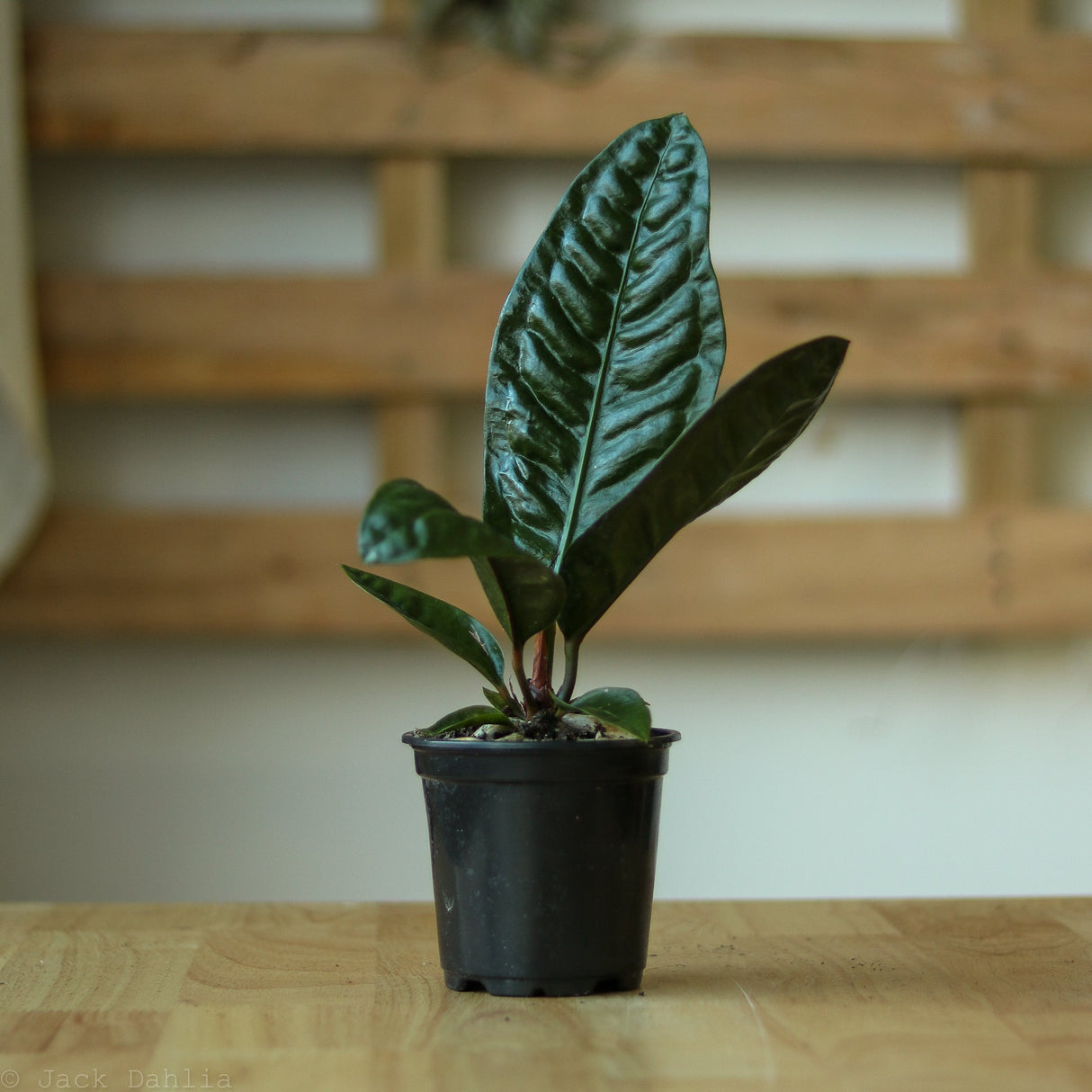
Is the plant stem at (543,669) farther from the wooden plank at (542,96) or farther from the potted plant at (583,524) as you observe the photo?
the wooden plank at (542,96)

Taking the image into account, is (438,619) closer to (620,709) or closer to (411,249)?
(620,709)

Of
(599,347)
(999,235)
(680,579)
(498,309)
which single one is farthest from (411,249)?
(599,347)

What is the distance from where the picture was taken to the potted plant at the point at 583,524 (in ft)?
2.02

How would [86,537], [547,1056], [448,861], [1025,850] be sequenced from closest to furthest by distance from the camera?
[547,1056] → [448,861] → [86,537] → [1025,850]

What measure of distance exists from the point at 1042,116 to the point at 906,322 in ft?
1.16

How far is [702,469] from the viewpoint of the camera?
0.60 metres

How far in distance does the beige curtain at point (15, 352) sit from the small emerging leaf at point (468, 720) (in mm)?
1098

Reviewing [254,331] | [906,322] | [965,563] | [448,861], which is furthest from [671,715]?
[448,861]

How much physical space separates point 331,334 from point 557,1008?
126 centimetres

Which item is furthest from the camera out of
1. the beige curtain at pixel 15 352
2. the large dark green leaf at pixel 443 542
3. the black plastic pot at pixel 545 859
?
the beige curtain at pixel 15 352

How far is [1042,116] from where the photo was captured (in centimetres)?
178

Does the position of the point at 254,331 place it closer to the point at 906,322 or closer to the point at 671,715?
the point at 671,715

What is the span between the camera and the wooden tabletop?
53 cm

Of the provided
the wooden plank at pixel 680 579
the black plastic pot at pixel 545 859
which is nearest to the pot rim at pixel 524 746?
the black plastic pot at pixel 545 859
